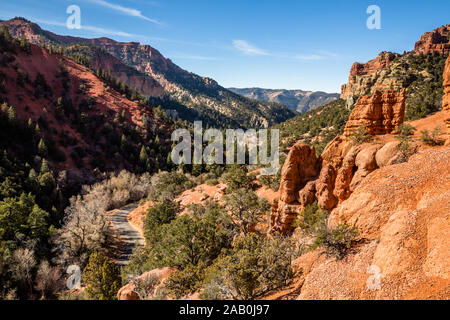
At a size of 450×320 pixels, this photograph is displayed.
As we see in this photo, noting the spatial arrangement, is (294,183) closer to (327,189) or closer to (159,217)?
(327,189)

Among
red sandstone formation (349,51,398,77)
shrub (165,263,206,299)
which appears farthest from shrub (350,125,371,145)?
red sandstone formation (349,51,398,77)

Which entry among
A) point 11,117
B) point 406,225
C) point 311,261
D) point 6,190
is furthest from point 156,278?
point 11,117

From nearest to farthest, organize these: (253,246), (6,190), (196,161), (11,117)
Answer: (253,246)
(6,190)
(11,117)
(196,161)

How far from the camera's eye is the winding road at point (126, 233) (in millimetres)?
37812

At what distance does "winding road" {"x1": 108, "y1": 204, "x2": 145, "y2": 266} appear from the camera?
37.8m

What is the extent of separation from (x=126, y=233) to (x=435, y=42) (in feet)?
404

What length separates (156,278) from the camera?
18.2 meters

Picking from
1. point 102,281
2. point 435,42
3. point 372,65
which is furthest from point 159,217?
point 372,65

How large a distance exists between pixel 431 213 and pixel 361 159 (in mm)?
8765

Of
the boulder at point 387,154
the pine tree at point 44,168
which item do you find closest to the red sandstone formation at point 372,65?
the boulder at point 387,154

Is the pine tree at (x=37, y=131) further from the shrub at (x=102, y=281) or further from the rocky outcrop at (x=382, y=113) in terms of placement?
the rocky outcrop at (x=382, y=113)

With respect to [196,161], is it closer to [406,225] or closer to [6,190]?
[6,190]

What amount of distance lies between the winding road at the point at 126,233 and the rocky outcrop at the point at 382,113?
35215 mm

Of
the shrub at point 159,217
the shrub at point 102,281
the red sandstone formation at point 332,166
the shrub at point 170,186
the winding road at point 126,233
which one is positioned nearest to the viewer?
the shrub at point 102,281
